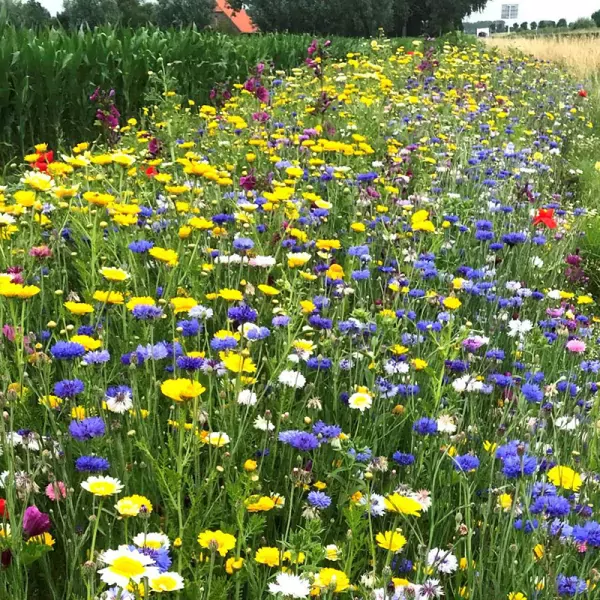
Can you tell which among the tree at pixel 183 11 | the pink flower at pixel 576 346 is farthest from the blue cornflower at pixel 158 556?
the tree at pixel 183 11

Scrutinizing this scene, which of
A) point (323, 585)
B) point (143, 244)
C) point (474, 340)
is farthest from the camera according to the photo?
point (143, 244)

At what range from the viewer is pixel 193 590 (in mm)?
1275

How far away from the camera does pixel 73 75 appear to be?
726 cm

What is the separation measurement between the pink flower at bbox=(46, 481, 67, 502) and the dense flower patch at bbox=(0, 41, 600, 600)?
0.04ft

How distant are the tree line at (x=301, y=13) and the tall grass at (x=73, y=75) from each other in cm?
2170

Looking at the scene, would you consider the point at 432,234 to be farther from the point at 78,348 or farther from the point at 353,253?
the point at 78,348

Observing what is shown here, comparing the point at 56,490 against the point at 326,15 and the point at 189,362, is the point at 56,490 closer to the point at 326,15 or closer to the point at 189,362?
the point at 189,362

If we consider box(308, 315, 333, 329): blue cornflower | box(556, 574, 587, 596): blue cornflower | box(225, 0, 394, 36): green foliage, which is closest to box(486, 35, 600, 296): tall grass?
box(308, 315, 333, 329): blue cornflower

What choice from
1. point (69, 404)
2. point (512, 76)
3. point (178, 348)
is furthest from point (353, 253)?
point (512, 76)

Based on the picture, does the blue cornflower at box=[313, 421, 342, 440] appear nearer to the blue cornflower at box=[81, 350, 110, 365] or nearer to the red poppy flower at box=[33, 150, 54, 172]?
the blue cornflower at box=[81, 350, 110, 365]

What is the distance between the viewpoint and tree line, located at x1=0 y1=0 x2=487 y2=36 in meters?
36.0

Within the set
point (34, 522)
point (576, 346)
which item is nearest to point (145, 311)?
point (34, 522)

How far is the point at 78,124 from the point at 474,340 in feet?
21.0

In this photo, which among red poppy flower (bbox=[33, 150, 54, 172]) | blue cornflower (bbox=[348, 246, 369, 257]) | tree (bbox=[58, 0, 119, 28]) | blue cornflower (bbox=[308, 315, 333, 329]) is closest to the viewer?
blue cornflower (bbox=[308, 315, 333, 329])
